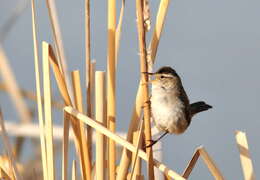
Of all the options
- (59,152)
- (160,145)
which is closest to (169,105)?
(160,145)

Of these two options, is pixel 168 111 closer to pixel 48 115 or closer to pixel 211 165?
pixel 211 165

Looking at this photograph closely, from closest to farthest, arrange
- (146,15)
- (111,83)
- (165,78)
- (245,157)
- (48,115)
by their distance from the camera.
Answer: (146,15)
(48,115)
(111,83)
(245,157)
(165,78)

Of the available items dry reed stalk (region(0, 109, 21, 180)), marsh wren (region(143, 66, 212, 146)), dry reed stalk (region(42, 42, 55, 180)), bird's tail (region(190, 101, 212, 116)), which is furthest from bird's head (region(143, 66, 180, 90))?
dry reed stalk (region(0, 109, 21, 180))

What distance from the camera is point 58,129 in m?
2.53

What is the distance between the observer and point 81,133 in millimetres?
1783

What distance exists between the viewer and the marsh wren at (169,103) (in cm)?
230

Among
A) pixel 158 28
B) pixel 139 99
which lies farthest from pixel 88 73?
pixel 158 28

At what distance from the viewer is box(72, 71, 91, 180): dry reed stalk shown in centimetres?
174

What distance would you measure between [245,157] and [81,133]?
2.26 feet

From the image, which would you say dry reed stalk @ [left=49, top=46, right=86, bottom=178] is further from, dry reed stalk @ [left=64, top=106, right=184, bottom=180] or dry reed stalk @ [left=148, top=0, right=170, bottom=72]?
dry reed stalk @ [left=148, top=0, right=170, bottom=72]

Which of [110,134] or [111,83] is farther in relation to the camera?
[111,83]

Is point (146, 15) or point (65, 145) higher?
point (146, 15)

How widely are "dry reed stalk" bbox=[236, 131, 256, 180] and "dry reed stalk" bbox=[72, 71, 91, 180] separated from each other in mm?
647

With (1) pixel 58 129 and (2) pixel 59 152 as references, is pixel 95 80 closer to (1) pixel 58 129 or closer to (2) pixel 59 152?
(2) pixel 59 152
